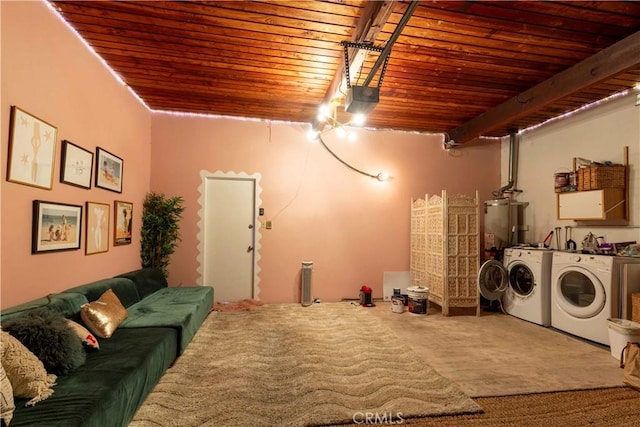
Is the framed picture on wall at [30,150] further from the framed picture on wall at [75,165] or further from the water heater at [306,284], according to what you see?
the water heater at [306,284]

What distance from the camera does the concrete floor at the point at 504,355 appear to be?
7.77 feet

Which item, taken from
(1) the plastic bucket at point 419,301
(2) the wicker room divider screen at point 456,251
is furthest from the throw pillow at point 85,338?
(2) the wicker room divider screen at point 456,251

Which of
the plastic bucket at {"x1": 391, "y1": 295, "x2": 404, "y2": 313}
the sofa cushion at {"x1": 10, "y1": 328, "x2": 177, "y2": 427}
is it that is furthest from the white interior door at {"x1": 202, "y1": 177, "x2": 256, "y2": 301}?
the sofa cushion at {"x1": 10, "y1": 328, "x2": 177, "y2": 427}

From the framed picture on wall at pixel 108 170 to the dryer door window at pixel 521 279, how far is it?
501cm

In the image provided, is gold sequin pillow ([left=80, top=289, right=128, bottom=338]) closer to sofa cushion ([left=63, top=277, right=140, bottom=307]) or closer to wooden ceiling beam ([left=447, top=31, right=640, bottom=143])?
sofa cushion ([left=63, top=277, right=140, bottom=307])

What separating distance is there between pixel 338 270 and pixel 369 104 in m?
2.82

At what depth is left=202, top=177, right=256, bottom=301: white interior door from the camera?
4.60m

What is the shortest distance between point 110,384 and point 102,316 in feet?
2.88

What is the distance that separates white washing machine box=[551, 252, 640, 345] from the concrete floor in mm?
154

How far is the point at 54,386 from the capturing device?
1543mm

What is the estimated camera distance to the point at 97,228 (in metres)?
3.06

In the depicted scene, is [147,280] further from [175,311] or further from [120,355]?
[120,355]

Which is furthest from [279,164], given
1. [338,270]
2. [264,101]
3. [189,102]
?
[338,270]

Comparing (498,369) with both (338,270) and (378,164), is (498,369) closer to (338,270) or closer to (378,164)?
(338,270)
